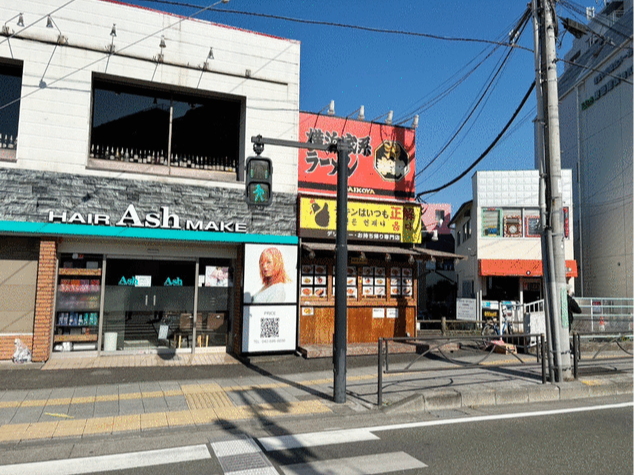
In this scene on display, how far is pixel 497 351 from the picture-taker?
41.9 feet

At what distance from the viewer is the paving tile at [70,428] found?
5.99 meters

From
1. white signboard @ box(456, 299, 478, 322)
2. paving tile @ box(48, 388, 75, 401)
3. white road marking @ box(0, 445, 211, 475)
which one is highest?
white signboard @ box(456, 299, 478, 322)

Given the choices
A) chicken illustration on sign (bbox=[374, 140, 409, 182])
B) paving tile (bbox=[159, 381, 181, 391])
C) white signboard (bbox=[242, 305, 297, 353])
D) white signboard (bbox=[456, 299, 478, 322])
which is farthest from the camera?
white signboard (bbox=[456, 299, 478, 322])

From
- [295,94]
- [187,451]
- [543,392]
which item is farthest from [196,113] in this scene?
[543,392]

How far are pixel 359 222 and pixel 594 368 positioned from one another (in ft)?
20.7

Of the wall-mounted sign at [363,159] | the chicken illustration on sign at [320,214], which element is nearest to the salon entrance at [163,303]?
the chicken illustration on sign at [320,214]

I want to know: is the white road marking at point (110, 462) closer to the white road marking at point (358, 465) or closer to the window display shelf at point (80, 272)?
the white road marking at point (358, 465)

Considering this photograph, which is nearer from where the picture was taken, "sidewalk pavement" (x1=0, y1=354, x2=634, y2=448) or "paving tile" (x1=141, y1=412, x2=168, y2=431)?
"paving tile" (x1=141, y1=412, x2=168, y2=431)

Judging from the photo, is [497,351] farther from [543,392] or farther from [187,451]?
[187,451]

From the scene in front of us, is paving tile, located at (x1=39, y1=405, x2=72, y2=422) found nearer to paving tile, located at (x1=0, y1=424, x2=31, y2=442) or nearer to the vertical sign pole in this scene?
paving tile, located at (x1=0, y1=424, x2=31, y2=442)

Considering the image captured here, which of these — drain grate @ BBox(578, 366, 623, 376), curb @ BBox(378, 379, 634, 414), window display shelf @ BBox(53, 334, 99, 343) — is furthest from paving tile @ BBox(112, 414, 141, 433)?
drain grate @ BBox(578, 366, 623, 376)

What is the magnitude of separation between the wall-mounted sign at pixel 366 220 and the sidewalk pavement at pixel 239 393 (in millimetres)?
3383

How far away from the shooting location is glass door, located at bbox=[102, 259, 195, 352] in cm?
1122

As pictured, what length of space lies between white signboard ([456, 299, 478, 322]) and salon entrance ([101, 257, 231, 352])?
24.5 ft
